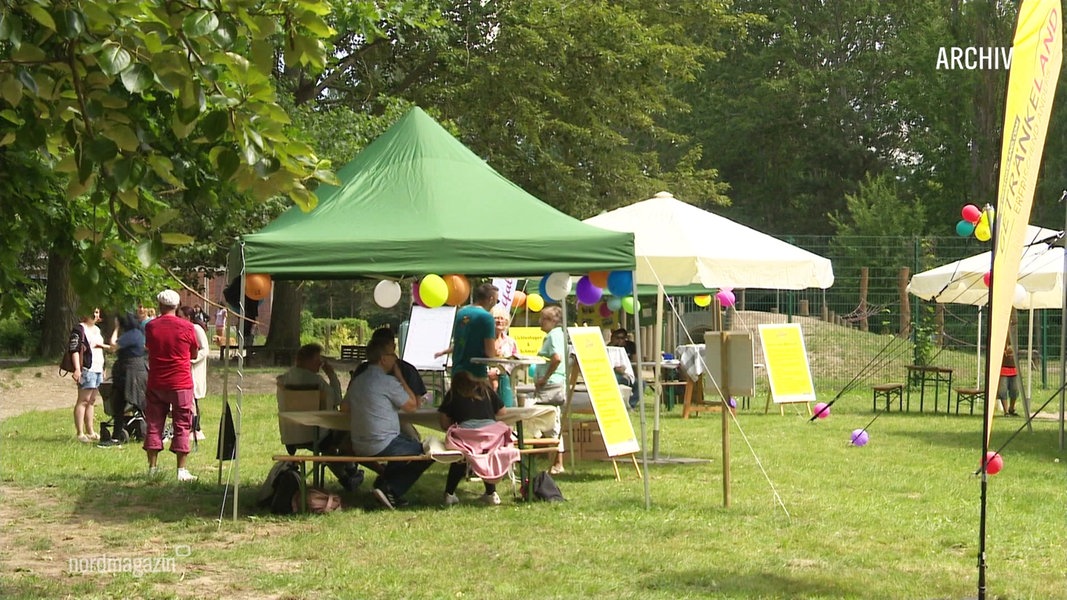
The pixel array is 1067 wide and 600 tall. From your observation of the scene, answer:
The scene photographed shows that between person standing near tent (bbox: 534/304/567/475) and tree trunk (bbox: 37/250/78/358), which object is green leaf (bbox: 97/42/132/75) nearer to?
person standing near tent (bbox: 534/304/567/475)

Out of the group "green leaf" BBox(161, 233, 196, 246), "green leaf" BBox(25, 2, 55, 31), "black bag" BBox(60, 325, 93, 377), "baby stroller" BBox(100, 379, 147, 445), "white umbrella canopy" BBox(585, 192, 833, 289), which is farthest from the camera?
"baby stroller" BBox(100, 379, 147, 445)

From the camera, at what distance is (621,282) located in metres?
10.2

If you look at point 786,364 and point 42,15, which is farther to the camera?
point 786,364

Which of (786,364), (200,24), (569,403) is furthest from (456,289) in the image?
(786,364)

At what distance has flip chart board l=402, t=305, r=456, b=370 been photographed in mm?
18719

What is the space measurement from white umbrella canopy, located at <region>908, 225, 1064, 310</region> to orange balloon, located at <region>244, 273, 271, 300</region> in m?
9.20

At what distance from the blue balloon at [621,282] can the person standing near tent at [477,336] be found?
1315 millimetres

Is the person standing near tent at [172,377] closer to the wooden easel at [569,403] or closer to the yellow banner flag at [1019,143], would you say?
the wooden easel at [569,403]

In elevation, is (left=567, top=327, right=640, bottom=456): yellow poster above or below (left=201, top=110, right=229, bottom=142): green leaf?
below

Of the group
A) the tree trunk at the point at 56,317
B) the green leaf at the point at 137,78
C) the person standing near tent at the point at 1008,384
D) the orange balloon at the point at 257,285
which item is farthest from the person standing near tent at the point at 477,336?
the tree trunk at the point at 56,317

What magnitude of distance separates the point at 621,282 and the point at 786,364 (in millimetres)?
9570

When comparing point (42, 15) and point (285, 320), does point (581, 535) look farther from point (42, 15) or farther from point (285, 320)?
point (285, 320)

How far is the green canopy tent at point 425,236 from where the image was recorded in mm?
9227

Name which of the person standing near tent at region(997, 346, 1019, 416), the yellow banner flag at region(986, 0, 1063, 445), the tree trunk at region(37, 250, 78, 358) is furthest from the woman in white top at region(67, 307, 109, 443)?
the tree trunk at region(37, 250, 78, 358)
